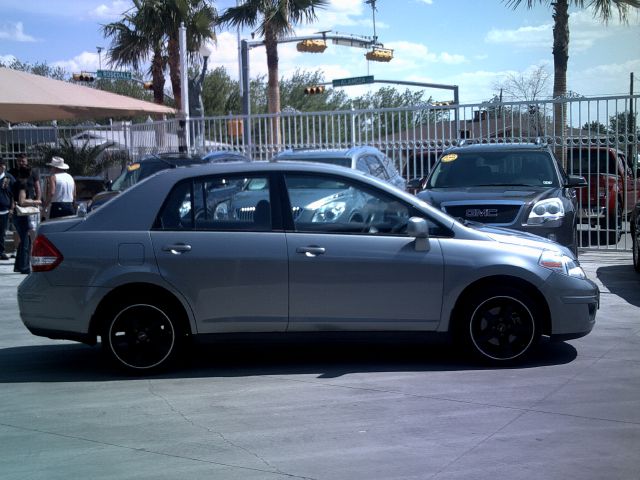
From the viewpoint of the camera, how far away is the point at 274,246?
6.74 meters

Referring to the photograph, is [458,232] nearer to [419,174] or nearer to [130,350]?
[130,350]

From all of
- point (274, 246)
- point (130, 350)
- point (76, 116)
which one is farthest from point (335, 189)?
point (76, 116)

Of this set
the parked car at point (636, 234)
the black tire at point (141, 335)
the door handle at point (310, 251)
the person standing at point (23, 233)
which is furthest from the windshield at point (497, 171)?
the person standing at point (23, 233)

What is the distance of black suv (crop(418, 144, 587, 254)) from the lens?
391 inches

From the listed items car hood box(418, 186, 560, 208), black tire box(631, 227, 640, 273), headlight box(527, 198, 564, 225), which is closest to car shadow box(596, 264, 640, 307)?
black tire box(631, 227, 640, 273)

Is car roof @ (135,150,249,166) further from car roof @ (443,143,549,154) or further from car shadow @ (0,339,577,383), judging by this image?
car shadow @ (0,339,577,383)

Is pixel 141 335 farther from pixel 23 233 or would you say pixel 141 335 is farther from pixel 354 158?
pixel 23 233

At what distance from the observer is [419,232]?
6.66 metres

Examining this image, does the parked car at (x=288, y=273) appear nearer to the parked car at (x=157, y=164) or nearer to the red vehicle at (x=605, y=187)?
the red vehicle at (x=605, y=187)

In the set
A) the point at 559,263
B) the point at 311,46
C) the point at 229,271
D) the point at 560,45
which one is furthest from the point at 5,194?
the point at 311,46

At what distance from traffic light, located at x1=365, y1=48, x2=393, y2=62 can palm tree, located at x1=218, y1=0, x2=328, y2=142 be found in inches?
302

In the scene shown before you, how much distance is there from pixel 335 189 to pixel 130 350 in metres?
2.16

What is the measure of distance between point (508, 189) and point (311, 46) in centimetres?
2028

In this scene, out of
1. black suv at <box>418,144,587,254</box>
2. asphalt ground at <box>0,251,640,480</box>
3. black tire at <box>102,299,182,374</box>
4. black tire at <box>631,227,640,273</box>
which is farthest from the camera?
black tire at <box>631,227,640,273</box>
